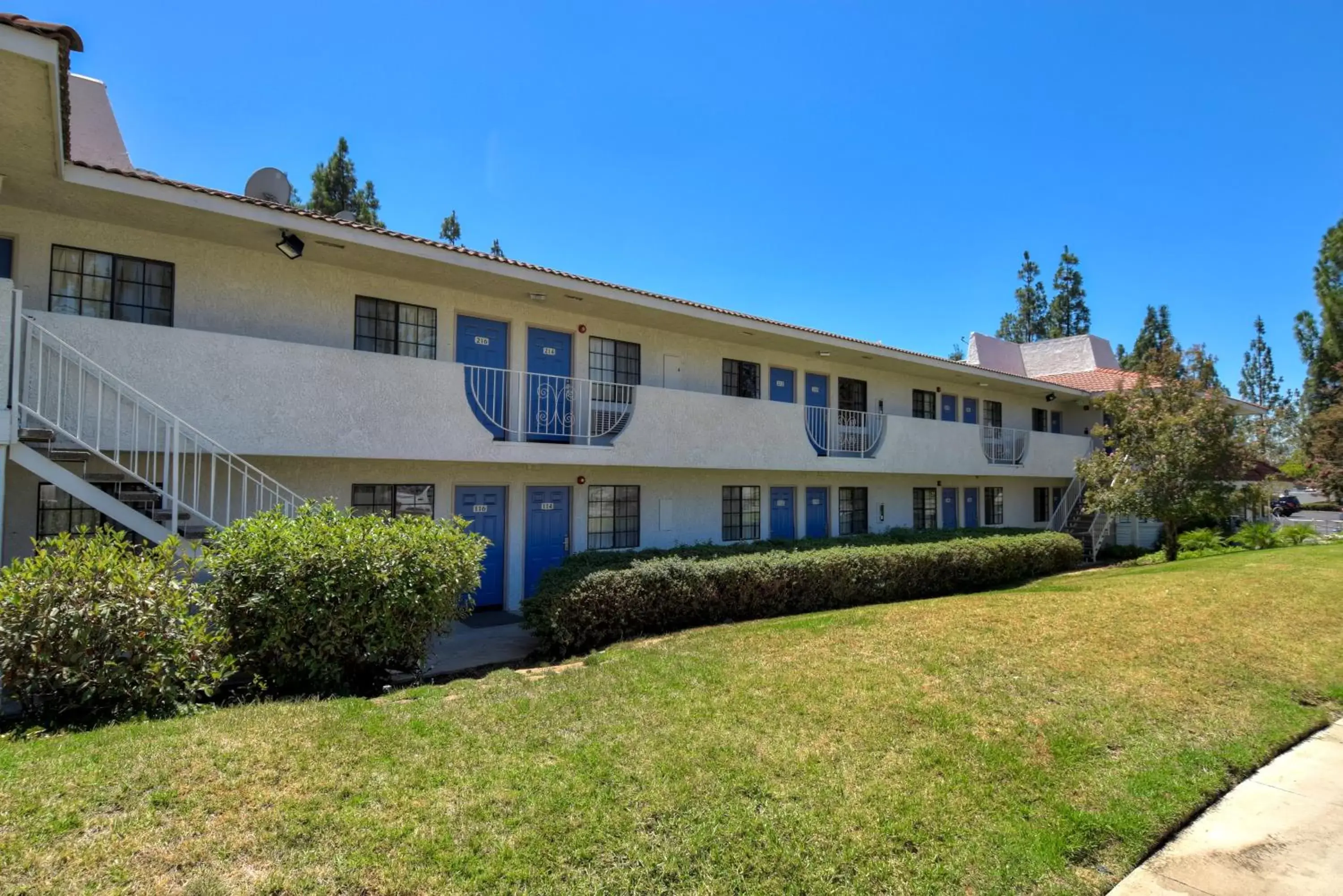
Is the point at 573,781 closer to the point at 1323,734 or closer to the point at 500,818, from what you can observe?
the point at 500,818

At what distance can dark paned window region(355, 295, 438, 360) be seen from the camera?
10.1 metres

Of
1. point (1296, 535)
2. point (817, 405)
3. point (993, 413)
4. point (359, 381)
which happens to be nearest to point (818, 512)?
point (817, 405)

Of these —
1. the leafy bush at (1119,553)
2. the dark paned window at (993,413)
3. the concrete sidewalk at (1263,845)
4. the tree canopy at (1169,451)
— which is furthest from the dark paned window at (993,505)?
the concrete sidewalk at (1263,845)

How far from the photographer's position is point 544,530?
39.7 feet

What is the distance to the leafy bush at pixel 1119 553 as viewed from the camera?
2120 centimetres

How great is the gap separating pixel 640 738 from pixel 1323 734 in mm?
6052

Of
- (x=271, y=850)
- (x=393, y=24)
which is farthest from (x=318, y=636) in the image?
(x=393, y=24)

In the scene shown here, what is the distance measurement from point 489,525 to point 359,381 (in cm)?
364

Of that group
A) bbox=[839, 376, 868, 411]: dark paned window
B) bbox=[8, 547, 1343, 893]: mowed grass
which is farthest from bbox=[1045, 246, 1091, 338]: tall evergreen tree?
bbox=[8, 547, 1343, 893]: mowed grass

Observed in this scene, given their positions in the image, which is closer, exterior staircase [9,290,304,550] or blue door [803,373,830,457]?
exterior staircase [9,290,304,550]

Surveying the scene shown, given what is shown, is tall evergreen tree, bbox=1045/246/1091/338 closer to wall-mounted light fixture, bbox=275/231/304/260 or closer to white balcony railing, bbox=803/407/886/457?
white balcony railing, bbox=803/407/886/457

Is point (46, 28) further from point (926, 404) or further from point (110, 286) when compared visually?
point (926, 404)

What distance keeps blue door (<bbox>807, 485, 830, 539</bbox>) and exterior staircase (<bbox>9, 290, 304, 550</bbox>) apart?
11.8 meters

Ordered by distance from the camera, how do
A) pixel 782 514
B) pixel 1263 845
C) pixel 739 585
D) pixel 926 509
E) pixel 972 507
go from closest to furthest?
pixel 1263 845 < pixel 739 585 < pixel 782 514 < pixel 926 509 < pixel 972 507
